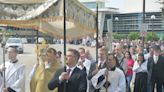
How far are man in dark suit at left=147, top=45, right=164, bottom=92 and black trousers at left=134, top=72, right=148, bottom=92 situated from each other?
0.29 meters

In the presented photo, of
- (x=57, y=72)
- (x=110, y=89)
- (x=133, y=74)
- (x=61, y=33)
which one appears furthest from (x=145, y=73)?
(x=57, y=72)

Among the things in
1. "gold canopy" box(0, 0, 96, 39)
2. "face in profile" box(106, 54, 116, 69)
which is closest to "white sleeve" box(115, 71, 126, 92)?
"face in profile" box(106, 54, 116, 69)

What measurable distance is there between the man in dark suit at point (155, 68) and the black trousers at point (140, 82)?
29cm

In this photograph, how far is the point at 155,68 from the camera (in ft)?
48.0

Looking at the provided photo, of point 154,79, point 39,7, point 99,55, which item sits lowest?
point 154,79

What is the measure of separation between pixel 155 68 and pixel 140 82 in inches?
26.0

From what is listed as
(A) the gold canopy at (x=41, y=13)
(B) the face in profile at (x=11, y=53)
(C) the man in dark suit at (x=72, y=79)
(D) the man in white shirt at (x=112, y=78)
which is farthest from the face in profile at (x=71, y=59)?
(B) the face in profile at (x=11, y=53)

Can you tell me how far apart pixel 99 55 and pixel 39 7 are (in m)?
1.99

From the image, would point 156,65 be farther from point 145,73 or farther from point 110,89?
point 110,89

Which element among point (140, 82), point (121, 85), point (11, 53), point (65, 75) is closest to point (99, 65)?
point (121, 85)

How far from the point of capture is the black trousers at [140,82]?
1425 cm

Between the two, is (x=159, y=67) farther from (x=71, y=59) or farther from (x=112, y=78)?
(x=71, y=59)

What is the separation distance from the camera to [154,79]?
48.3 ft

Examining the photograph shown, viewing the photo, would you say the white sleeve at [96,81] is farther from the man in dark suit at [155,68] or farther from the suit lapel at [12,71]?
the man in dark suit at [155,68]
